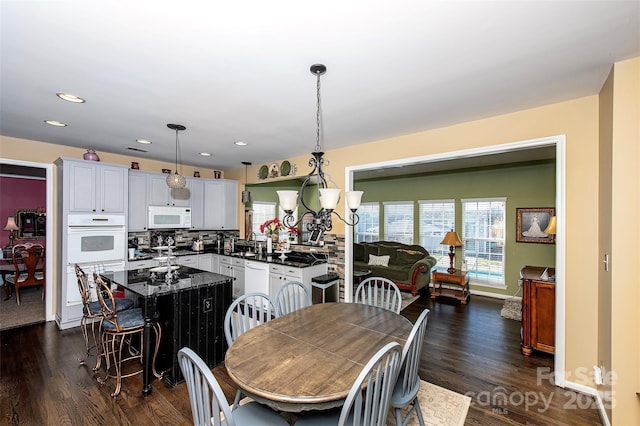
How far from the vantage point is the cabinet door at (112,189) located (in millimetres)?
4062

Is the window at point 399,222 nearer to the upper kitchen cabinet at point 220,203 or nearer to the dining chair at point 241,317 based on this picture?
the upper kitchen cabinet at point 220,203

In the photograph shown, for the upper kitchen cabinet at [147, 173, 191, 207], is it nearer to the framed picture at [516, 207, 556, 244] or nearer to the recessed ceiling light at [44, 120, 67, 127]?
the recessed ceiling light at [44, 120, 67, 127]

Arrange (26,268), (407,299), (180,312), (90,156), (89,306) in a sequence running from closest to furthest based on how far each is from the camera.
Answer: (180,312) → (89,306) → (90,156) → (26,268) → (407,299)

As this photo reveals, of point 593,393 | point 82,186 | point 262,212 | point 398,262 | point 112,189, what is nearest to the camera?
point 593,393

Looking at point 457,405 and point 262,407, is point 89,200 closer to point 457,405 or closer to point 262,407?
point 262,407

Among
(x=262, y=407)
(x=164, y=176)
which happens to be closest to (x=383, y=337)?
(x=262, y=407)

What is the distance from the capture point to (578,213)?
2439 millimetres

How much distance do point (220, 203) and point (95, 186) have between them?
2.06 metres

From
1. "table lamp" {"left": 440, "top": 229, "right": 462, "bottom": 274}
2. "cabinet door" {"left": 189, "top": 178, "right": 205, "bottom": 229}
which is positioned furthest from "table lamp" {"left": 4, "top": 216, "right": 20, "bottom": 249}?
"table lamp" {"left": 440, "top": 229, "right": 462, "bottom": 274}

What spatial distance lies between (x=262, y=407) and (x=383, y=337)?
2.89 feet

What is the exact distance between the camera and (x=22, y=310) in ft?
14.4

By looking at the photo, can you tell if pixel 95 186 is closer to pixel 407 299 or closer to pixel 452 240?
pixel 407 299

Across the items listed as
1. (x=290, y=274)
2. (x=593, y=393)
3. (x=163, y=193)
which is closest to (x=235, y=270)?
(x=290, y=274)

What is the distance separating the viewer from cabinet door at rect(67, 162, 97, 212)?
3.78 m
